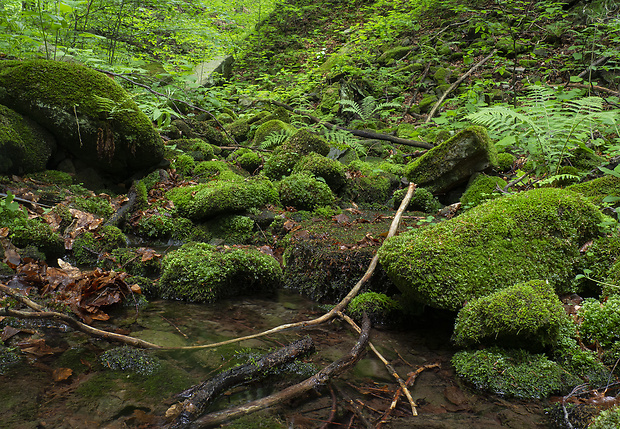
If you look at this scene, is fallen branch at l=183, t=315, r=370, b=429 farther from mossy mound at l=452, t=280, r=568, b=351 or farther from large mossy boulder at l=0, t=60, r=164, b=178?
large mossy boulder at l=0, t=60, r=164, b=178

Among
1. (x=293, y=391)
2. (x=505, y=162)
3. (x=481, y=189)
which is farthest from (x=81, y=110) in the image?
(x=505, y=162)

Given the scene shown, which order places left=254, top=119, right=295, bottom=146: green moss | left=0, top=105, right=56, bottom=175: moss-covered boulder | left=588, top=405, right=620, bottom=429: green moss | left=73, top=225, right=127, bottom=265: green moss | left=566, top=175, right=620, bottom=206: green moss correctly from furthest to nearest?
left=254, top=119, right=295, bottom=146: green moss → left=0, top=105, right=56, bottom=175: moss-covered boulder → left=73, top=225, right=127, bottom=265: green moss → left=566, top=175, right=620, bottom=206: green moss → left=588, top=405, right=620, bottom=429: green moss

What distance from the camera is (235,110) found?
14.3m

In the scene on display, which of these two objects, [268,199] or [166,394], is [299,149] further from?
[166,394]

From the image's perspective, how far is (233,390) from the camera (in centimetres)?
260

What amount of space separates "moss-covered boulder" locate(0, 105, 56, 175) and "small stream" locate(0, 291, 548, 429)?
3.94 m

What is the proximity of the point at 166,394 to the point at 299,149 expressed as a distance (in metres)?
6.31

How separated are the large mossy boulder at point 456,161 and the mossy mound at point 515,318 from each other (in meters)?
3.74

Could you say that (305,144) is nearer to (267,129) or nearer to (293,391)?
(267,129)

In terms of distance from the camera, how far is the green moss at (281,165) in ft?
26.5

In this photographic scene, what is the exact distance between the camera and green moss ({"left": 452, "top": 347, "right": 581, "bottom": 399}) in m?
2.63

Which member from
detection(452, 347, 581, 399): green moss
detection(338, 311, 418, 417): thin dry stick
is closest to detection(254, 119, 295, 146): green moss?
detection(338, 311, 418, 417): thin dry stick

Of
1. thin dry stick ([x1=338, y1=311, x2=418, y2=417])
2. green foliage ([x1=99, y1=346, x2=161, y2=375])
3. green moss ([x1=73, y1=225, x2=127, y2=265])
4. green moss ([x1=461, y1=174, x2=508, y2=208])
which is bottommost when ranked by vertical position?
green moss ([x1=73, y1=225, x2=127, y2=265])

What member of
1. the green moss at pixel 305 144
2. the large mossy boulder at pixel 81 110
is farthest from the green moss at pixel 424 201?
the large mossy boulder at pixel 81 110
